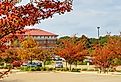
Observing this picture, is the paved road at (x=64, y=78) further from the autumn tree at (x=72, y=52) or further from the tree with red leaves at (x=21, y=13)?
the tree with red leaves at (x=21, y=13)

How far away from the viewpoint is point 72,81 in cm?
2702

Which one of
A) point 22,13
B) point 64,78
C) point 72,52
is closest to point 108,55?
point 72,52

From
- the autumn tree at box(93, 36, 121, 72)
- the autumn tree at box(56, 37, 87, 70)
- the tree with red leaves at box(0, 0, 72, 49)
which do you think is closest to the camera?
the tree with red leaves at box(0, 0, 72, 49)

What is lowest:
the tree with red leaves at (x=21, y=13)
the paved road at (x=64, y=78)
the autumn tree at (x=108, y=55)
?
→ the paved road at (x=64, y=78)

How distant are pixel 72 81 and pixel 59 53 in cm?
1652

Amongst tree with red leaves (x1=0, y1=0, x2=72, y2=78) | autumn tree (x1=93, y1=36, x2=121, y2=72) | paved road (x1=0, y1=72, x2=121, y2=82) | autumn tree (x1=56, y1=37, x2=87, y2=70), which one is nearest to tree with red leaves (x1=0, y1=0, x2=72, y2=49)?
tree with red leaves (x1=0, y1=0, x2=72, y2=78)

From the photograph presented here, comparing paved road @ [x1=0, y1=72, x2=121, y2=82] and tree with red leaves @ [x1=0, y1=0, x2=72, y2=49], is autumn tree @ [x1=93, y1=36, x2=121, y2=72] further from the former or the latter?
tree with red leaves @ [x1=0, y1=0, x2=72, y2=49]

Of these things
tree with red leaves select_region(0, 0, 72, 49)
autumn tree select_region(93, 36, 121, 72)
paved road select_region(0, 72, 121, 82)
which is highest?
autumn tree select_region(93, 36, 121, 72)

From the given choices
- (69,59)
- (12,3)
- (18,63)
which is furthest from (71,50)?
(12,3)

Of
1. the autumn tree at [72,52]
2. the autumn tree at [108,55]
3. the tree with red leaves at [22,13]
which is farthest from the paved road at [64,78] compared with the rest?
the tree with red leaves at [22,13]

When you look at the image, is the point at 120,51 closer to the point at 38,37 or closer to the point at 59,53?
the point at 59,53

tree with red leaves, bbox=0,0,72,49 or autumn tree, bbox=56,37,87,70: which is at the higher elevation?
autumn tree, bbox=56,37,87,70

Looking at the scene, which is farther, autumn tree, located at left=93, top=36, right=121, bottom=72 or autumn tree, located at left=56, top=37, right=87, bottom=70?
autumn tree, located at left=56, top=37, right=87, bottom=70

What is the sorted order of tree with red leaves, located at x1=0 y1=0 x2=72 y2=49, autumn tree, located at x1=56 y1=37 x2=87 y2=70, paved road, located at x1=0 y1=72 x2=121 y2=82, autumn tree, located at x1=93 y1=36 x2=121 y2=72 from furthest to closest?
autumn tree, located at x1=56 y1=37 x2=87 y2=70
autumn tree, located at x1=93 y1=36 x2=121 y2=72
paved road, located at x1=0 y1=72 x2=121 y2=82
tree with red leaves, located at x1=0 y1=0 x2=72 y2=49
